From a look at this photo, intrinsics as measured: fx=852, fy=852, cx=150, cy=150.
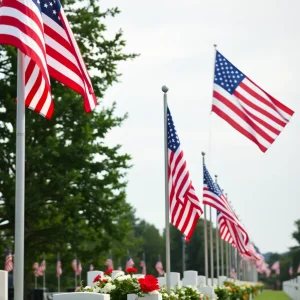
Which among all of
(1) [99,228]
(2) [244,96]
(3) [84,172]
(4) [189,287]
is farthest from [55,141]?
(2) [244,96]

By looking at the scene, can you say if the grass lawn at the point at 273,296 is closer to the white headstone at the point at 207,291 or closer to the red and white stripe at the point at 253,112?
the white headstone at the point at 207,291

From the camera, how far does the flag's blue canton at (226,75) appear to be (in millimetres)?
19469

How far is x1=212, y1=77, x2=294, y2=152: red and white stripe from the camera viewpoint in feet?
60.6

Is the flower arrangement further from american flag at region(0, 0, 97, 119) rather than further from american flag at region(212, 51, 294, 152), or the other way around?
american flag at region(212, 51, 294, 152)

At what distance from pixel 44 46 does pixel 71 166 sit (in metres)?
24.7

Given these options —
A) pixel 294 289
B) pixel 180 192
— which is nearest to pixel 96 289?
pixel 180 192

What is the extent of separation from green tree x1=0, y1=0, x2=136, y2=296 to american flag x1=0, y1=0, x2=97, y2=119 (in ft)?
73.3

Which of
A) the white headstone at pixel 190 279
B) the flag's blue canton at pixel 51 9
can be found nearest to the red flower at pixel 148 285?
the flag's blue canton at pixel 51 9

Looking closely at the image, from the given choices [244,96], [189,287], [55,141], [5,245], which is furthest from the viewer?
[5,245]

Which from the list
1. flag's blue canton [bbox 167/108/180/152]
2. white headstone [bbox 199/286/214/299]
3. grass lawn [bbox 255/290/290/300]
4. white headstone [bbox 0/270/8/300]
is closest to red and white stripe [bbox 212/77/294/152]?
flag's blue canton [bbox 167/108/180/152]

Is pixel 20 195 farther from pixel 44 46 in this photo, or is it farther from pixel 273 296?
pixel 273 296

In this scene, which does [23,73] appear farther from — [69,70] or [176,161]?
[176,161]

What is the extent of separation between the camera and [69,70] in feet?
39.4

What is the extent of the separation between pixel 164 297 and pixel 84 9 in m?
24.8
